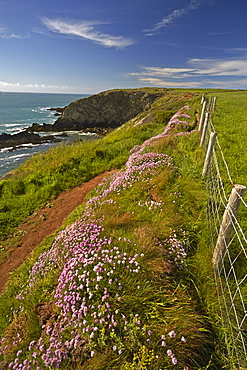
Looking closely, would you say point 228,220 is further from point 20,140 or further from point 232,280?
point 20,140

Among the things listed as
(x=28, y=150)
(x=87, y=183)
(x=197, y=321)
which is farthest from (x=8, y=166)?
(x=197, y=321)

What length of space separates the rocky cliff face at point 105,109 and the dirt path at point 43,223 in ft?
222

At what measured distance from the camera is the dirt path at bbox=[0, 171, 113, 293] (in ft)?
22.2

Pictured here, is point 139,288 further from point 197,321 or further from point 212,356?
point 212,356

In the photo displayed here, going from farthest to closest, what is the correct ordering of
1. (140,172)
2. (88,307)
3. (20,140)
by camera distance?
(20,140)
(140,172)
(88,307)

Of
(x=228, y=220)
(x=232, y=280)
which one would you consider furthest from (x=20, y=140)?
(x=232, y=280)

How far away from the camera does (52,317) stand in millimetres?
3721

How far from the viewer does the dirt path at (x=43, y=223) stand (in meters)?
6.76

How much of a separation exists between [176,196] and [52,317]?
4.81m

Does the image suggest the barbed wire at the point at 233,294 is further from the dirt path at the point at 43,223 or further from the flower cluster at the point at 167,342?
the dirt path at the point at 43,223

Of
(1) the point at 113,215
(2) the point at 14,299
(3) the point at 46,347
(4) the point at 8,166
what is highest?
(1) the point at 113,215

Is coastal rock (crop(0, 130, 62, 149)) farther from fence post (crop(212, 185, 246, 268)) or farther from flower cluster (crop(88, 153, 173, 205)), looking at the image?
fence post (crop(212, 185, 246, 268))

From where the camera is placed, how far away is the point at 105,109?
258 ft

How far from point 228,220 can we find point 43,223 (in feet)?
25.8
